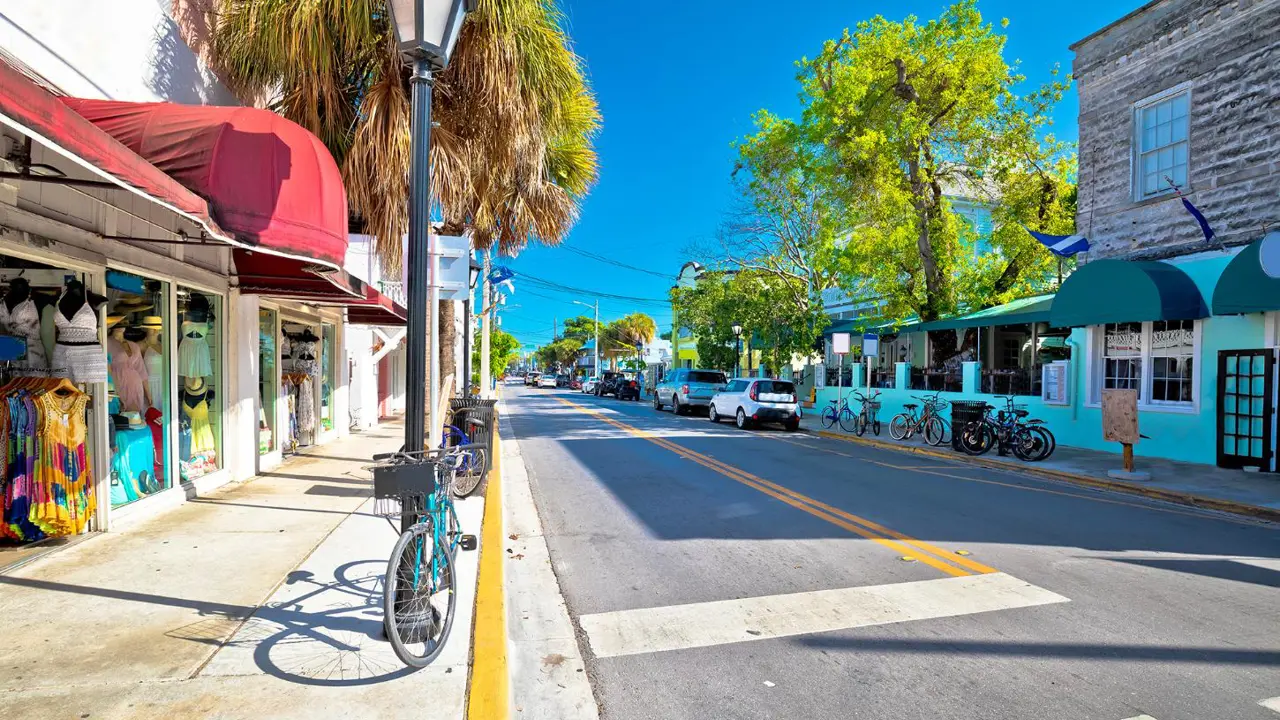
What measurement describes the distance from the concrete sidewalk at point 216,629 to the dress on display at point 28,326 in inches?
62.5

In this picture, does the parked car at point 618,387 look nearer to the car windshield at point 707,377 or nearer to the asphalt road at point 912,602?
the car windshield at point 707,377

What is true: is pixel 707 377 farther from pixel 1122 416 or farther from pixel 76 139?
pixel 76 139

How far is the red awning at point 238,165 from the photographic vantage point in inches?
193

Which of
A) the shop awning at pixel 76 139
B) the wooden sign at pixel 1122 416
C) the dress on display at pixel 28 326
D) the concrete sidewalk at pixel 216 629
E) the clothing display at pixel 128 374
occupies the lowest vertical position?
the concrete sidewalk at pixel 216 629

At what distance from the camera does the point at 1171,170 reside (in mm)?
13734

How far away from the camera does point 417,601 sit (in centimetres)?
402

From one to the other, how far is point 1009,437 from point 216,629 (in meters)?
14.0

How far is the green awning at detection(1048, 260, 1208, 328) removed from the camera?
1266 centimetres

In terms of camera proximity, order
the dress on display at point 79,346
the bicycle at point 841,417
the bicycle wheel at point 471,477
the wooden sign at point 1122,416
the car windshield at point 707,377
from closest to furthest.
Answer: the dress on display at point 79,346
the bicycle wheel at point 471,477
the wooden sign at point 1122,416
the bicycle at point 841,417
the car windshield at point 707,377

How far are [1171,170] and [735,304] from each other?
1538cm

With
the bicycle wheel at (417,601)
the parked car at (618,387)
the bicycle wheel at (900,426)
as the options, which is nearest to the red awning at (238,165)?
the bicycle wheel at (417,601)

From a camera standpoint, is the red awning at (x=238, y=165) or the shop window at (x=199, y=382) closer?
the red awning at (x=238, y=165)

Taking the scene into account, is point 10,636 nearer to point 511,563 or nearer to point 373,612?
point 373,612

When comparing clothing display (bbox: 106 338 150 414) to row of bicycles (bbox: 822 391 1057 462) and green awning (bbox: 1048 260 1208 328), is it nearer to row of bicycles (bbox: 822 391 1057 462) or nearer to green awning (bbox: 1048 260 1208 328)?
row of bicycles (bbox: 822 391 1057 462)
